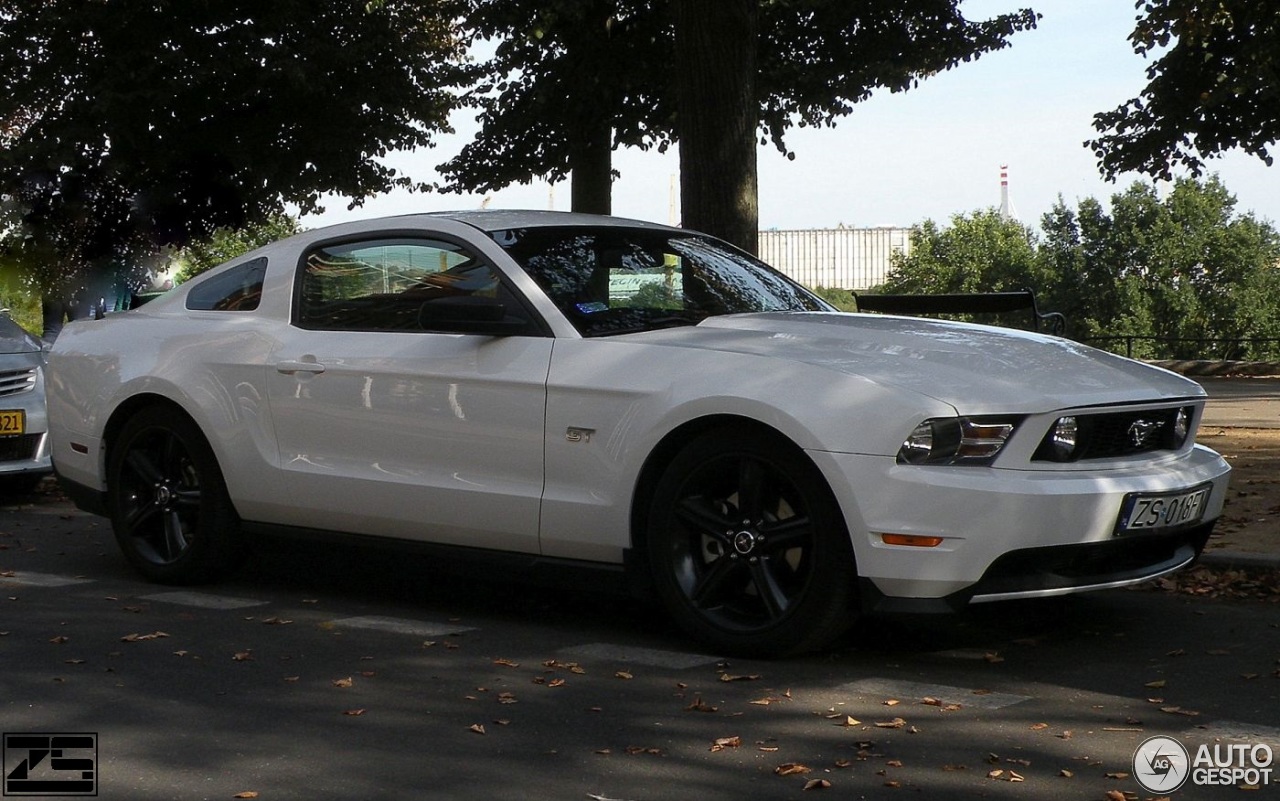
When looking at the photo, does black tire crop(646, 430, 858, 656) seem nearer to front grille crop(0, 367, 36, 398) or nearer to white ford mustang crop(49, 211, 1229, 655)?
white ford mustang crop(49, 211, 1229, 655)

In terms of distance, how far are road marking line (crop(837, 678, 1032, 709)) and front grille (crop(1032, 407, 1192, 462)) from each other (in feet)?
2.49

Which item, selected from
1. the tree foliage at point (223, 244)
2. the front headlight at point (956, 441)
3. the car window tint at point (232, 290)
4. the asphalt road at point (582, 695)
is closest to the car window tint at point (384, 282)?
the car window tint at point (232, 290)

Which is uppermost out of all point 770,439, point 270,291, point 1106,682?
point 270,291

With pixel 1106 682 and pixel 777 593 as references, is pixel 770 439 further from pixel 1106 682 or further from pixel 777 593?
pixel 1106 682

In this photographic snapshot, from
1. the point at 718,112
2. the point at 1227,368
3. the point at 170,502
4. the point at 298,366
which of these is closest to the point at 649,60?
the point at 718,112

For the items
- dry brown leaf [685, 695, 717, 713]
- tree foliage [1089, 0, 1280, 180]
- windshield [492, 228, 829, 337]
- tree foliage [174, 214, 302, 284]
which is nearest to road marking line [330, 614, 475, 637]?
windshield [492, 228, 829, 337]

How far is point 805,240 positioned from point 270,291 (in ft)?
627

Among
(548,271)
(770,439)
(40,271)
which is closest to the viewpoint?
(770,439)

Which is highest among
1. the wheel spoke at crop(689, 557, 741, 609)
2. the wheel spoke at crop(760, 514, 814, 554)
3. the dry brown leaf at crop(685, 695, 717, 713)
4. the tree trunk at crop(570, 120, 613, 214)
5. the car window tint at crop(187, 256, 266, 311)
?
the tree trunk at crop(570, 120, 613, 214)

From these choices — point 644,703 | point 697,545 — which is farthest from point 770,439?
point 644,703

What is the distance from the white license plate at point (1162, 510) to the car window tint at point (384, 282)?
95.0 inches

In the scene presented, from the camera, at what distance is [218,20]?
2253 cm

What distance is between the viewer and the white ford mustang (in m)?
5.30

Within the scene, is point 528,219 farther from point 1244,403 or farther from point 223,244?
point 223,244
